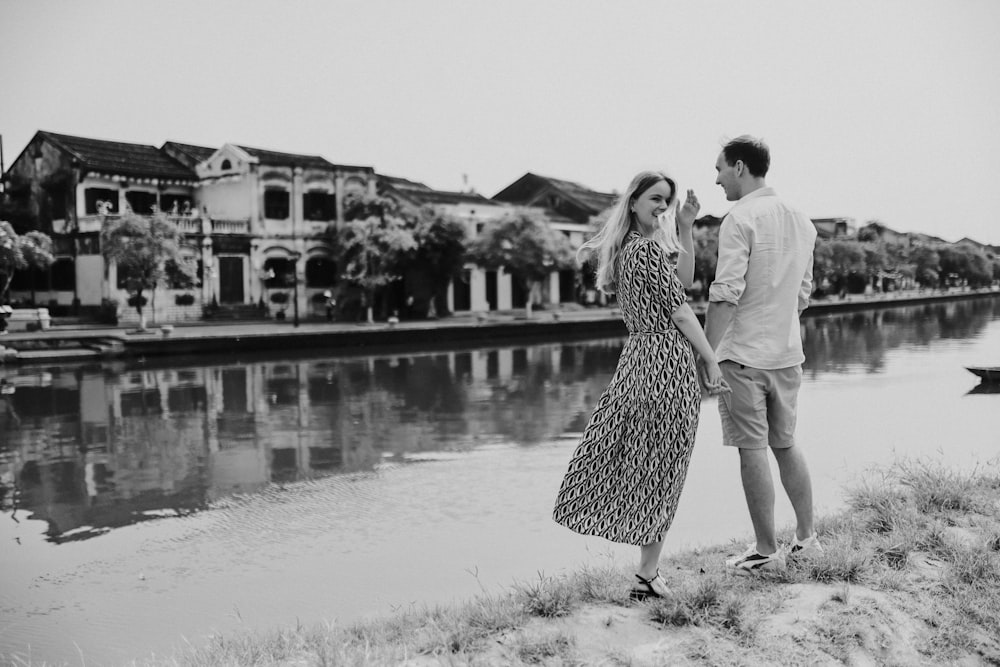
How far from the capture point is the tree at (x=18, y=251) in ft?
68.8

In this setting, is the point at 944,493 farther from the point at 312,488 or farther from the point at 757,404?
the point at 312,488

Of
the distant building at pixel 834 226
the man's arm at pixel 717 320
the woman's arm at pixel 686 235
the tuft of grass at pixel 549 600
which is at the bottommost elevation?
the tuft of grass at pixel 549 600

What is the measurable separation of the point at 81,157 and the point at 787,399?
2739 cm

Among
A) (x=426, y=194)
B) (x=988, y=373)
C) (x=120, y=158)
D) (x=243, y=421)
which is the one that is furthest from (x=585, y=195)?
(x=243, y=421)

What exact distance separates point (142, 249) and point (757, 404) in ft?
71.6

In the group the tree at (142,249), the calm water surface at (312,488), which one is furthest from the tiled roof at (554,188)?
the calm water surface at (312,488)

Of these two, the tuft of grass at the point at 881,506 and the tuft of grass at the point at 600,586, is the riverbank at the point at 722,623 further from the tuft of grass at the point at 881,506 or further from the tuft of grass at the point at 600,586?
the tuft of grass at the point at 881,506

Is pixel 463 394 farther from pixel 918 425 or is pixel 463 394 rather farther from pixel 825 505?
pixel 825 505

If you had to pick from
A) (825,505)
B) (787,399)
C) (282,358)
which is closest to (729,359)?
(787,399)

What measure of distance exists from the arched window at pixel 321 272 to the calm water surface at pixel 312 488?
14.7 meters

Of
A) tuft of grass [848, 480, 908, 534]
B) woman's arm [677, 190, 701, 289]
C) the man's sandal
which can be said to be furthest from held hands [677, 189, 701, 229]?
tuft of grass [848, 480, 908, 534]

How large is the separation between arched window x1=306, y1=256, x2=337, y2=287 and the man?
1071 inches

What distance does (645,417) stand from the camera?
3.03 meters

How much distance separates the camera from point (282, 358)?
19281mm
